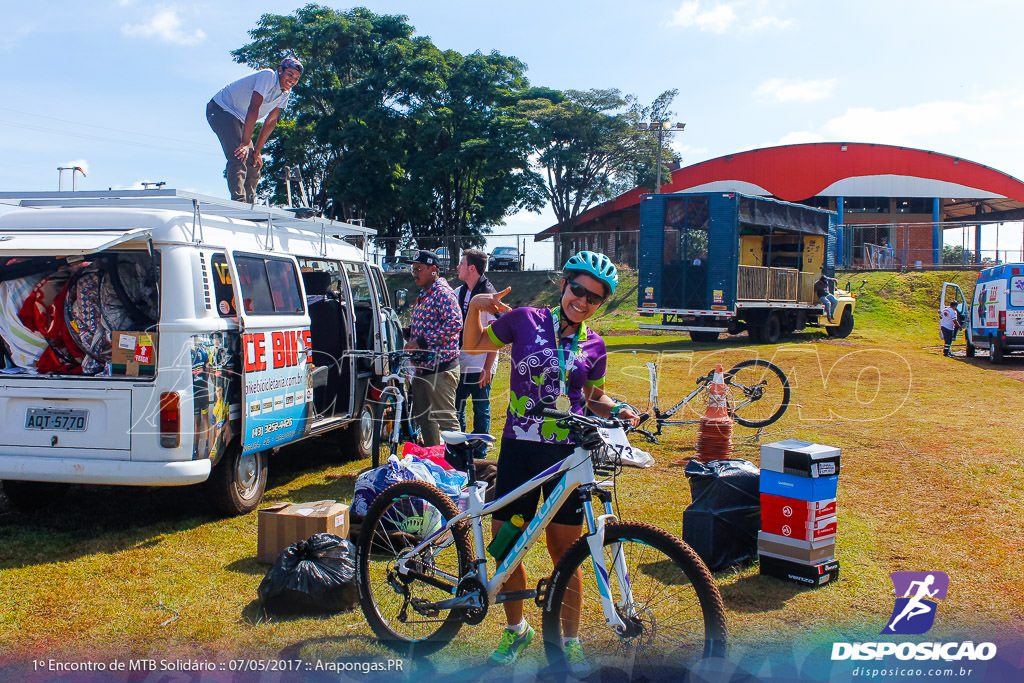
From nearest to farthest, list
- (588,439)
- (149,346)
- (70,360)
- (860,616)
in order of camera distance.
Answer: (588,439), (860,616), (149,346), (70,360)

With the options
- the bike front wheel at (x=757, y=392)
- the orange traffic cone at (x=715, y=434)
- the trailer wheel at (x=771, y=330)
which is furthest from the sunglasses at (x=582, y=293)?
the trailer wheel at (x=771, y=330)

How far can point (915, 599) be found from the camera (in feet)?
14.0

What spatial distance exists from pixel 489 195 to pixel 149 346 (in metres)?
33.5

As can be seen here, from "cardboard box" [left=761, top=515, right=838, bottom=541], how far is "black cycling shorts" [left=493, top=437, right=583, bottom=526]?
1.70 meters

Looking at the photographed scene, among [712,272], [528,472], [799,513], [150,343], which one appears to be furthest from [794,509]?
[712,272]

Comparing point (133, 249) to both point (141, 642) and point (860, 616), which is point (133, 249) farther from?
point (860, 616)

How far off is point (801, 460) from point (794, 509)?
29 cm

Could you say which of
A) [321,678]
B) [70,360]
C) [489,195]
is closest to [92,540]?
[70,360]

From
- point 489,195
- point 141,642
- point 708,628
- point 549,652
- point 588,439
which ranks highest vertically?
point 489,195

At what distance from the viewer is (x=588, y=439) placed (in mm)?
3180

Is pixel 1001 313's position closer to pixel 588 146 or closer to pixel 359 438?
pixel 359 438

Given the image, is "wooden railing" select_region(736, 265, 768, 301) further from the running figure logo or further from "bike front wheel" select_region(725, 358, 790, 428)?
the running figure logo

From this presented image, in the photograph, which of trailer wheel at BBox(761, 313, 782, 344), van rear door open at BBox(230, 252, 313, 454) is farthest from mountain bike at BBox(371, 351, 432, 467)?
trailer wheel at BBox(761, 313, 782, 344)

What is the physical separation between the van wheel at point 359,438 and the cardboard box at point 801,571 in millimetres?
4060
